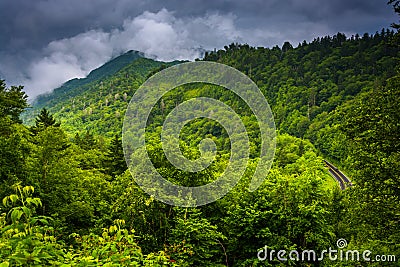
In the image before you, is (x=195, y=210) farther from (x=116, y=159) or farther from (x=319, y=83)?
(x=319, y=83)

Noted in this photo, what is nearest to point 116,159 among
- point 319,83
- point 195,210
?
point 195,210

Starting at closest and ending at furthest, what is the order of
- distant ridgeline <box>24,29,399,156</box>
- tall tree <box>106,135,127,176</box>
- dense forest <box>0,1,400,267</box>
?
1. dense forest <box>0,1,400,267</box>
2. tall tree <box>106,135,127,176</box>
3. distant ridgeline <box>24,29,399,156</box>

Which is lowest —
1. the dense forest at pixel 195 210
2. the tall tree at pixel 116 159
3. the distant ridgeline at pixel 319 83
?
the dense forest at pixel 195 210

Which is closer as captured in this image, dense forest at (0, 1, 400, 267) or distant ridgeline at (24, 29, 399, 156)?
dense forest at (0, 1, 400, 267)

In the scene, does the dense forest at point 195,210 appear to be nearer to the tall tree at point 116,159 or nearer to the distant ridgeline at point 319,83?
the tall tree at point 116,159

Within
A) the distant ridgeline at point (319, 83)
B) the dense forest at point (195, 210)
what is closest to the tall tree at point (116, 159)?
the dense forest at point (195, 210)

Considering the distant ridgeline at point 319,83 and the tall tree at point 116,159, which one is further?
the distant ridgeline at point 319,83

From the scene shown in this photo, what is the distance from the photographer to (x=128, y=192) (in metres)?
14.1

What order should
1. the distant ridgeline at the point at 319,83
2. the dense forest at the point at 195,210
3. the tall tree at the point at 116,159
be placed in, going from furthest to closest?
1. the distant ridgeline at the point at 319,83
2. the tall tree at the point at 116,159
3. the dense forest at the point at 195,210

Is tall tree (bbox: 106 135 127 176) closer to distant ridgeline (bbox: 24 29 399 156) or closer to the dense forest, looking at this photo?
the dense forest

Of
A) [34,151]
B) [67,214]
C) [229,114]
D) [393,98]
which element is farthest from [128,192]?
[229,114]

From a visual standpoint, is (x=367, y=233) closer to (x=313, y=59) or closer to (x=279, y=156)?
(x=279, y=156)

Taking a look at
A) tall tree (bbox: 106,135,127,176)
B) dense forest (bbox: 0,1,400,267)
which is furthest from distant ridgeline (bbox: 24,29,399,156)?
dense forest (bbox: 0,1,400,267)

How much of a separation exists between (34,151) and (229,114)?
131319 mm
